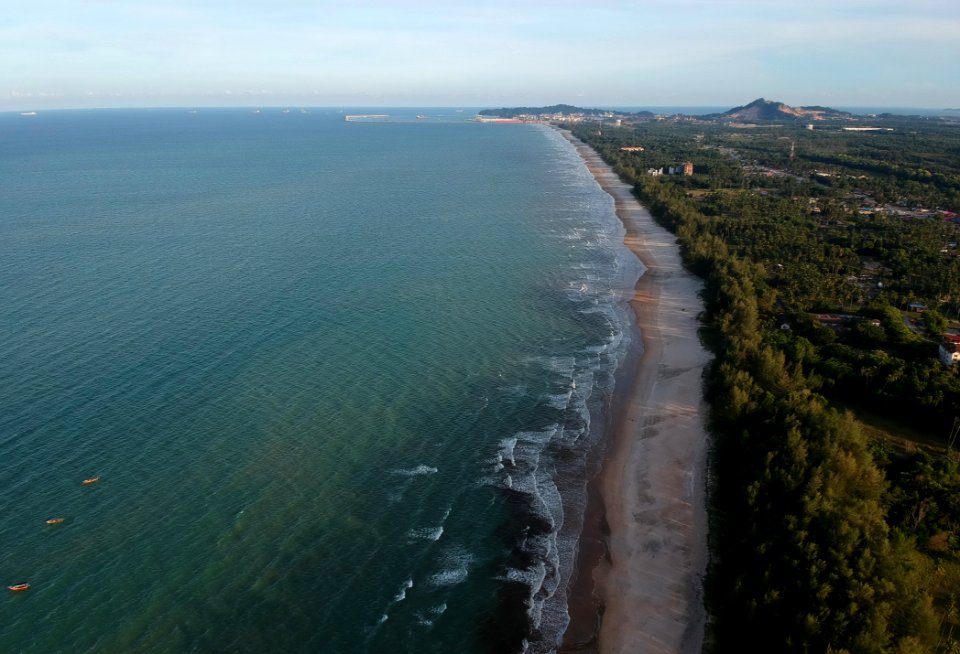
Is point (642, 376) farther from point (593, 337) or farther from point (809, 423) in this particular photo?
point (809, 423)

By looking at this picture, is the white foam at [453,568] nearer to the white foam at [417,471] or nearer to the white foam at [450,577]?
the white foam at [450,577]

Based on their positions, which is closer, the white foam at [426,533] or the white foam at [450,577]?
the white foam at [450,577]

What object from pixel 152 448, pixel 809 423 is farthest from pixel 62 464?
pixel 809 423

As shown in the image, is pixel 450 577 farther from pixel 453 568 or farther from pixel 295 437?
pixel 295 437

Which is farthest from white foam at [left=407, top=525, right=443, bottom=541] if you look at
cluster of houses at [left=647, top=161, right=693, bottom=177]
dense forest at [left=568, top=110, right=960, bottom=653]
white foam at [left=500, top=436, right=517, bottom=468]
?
cluster of houses at [left=647, top=161, right=693, bottom=177]

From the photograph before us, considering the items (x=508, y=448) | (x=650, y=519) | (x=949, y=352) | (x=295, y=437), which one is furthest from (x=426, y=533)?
(x=949, y=352)

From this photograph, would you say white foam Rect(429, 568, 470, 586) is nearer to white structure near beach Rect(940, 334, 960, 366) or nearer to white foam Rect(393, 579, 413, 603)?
white foam Rect(393, 579, 413, 603)

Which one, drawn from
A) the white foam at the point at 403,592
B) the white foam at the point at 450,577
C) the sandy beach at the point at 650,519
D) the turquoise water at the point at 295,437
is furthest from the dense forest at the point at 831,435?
the white foam at the point at 403,592
